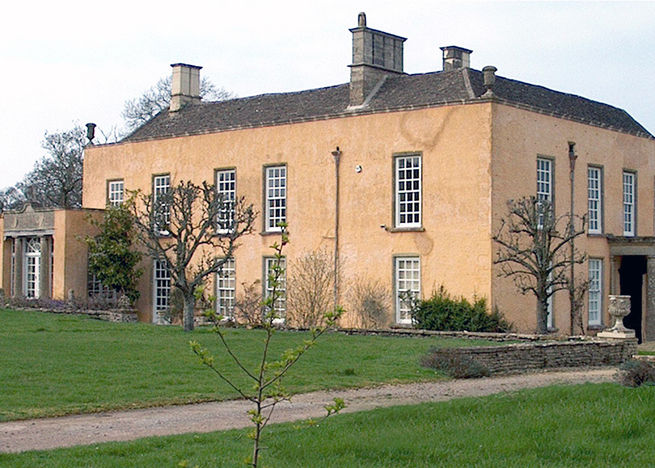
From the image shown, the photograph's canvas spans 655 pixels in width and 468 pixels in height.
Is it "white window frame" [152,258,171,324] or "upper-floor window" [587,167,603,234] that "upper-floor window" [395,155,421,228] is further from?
"white window frame" [152,258,171,324]

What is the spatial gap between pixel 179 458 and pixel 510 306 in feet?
71.3

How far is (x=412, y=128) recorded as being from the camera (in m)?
33.0

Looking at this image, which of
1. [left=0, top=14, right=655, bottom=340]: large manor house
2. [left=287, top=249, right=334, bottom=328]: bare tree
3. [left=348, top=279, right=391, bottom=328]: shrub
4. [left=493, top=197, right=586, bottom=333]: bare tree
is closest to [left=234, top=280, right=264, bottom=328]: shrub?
[left=0, top=14, right=655, bottom=340]: large manor house

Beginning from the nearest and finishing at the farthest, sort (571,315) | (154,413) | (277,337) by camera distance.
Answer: (154,413)
(277,337)
(571,315)

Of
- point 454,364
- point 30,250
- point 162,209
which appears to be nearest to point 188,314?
point 162,209

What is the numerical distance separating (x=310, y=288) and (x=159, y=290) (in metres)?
7.39

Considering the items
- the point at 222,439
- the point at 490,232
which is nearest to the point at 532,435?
the point at 222,439

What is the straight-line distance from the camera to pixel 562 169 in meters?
34.0

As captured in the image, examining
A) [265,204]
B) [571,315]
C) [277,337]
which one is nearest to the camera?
[277,337]

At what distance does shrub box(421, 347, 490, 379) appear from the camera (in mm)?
20234

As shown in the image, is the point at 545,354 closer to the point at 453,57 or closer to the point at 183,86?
the point at 453,57

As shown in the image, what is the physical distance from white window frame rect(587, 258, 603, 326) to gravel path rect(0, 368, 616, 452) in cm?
1575

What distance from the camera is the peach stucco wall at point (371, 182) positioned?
31609mm

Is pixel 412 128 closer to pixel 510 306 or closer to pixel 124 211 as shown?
pixel 510 306
